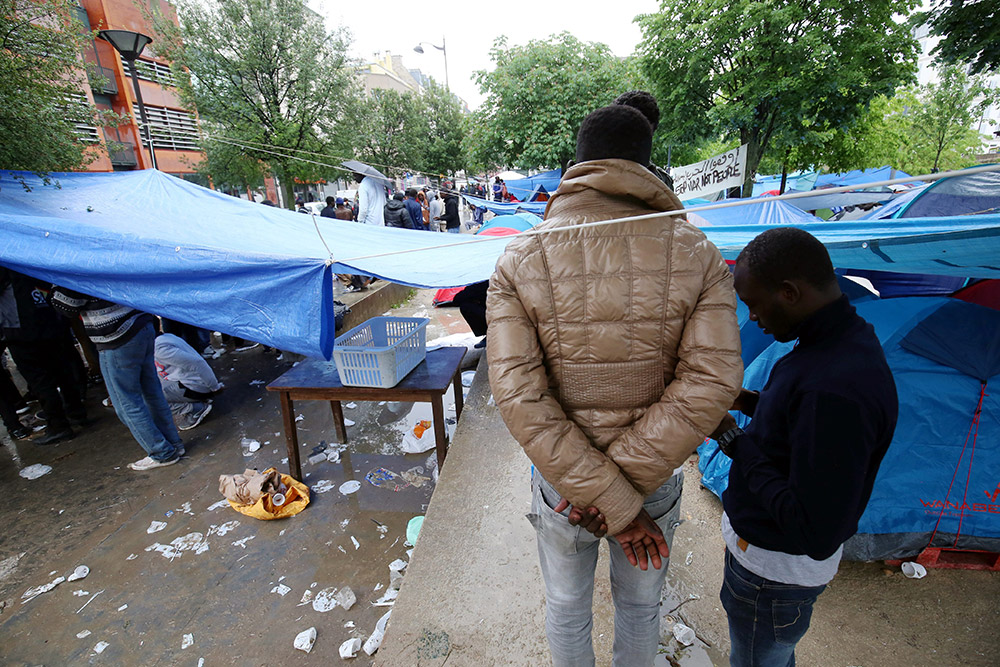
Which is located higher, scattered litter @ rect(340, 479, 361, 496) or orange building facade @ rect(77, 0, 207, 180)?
orange building facade @ rect(77, 0, 207, 180)

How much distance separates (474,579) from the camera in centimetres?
217

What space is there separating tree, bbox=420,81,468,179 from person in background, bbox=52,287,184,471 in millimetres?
19886

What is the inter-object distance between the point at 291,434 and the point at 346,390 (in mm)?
610

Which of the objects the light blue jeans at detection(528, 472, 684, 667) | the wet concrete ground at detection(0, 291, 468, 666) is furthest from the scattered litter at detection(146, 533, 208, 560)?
the light blue jeans at detection(528, 472, 684, 667)

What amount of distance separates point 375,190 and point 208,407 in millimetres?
5753

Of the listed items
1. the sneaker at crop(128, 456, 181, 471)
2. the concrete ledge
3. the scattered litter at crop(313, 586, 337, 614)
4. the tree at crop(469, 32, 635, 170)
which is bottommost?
the scattered litter at crop(313, 586, 337, 614)

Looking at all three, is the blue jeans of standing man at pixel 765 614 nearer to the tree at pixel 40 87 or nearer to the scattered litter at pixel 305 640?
the scattered litter at pixel 305 640

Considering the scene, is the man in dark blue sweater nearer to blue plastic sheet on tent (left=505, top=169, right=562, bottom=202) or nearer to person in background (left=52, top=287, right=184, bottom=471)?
person in background (left=52, top=287, right=184, bottom=471)

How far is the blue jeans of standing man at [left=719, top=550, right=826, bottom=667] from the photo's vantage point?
125 centimetres

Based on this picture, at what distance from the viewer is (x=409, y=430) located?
13.4ft

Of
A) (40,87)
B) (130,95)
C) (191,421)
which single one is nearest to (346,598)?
(191,421)

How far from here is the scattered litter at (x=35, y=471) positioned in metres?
3.61

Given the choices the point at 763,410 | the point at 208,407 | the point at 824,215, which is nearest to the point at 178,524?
the point at 208,407

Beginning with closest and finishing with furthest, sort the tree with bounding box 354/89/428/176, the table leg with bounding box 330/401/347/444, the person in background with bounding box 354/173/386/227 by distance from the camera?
the table leg with bounding box 330/401/347/444 < the person in background with bounding box 354/173/386/227 < the tree with bounding box 354/89/428/176
